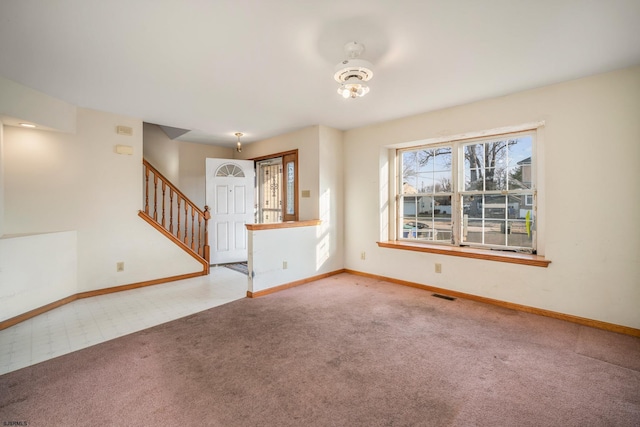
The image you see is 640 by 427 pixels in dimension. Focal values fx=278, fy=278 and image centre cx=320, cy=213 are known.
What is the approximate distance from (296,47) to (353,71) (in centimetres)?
48

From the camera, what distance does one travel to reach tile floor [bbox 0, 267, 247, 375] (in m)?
2.36

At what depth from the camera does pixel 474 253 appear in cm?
344

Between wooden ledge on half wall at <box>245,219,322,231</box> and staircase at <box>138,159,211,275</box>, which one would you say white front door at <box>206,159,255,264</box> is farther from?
wooden ledge on half wall at <box>245,219,322,231</box>

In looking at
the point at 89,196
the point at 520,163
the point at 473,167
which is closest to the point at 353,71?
the point at 473,167

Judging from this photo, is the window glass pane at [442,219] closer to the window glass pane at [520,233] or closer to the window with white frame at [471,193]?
the window with white frame at [471,193]

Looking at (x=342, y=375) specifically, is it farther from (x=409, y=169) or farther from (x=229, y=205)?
(x=229, y=205)

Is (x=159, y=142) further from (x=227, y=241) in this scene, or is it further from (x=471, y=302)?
(x=471, y=302)

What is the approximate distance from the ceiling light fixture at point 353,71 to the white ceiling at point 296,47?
7 centimetres

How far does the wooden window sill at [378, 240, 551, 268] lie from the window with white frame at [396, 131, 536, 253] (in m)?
0.15

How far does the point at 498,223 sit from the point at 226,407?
3.53 meters

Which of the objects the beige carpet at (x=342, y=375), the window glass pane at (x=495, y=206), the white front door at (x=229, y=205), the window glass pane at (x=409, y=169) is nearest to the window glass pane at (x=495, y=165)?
the window glass pane at (x=495, y=206)

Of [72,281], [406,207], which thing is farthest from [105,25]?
[406,207]

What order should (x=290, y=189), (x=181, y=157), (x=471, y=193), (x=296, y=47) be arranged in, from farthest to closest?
(x=181, y=157) < (x=290, y=189) < (x=471, y=193) < (x=296, y=47)

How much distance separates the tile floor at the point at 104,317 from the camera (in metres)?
2.36
